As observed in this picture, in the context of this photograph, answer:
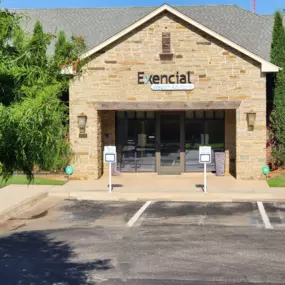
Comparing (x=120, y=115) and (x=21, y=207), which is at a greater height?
(x=120, y=115)

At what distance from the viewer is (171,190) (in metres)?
17.1

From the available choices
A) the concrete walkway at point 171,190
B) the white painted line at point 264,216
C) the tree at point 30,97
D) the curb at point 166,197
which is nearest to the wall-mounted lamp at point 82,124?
the concrete walkway at point 171,190

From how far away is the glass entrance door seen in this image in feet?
70.7

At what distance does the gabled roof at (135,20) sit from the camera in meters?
27.4

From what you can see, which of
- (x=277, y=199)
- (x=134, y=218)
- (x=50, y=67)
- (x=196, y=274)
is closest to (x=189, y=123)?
(x=277, y=199)

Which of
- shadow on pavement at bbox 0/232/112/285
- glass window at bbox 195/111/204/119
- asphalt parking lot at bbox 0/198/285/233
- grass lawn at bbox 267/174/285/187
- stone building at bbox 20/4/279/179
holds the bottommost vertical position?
shadow on pavement at bbox 0/232/112/285

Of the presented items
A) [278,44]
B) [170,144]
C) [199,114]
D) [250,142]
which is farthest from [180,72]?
[278,44]

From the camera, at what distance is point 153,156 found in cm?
2175

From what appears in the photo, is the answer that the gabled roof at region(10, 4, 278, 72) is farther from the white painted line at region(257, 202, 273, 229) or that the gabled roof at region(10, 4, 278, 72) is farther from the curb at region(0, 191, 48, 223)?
the white painted line at region(257, 202, 273, 229)

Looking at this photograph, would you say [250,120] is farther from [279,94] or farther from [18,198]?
[18,198]

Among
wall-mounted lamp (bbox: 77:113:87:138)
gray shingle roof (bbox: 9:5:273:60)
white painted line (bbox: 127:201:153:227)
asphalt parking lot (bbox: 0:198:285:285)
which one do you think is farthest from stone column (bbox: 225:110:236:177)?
gray shingle roof (bbox: 9:5:273:60)

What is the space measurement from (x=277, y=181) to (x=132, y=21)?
14.7 meters

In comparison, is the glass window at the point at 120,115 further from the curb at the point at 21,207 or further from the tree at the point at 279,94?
the curb at the point at 21,207

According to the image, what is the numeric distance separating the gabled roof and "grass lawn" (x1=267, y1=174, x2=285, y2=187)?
29.6 ft
